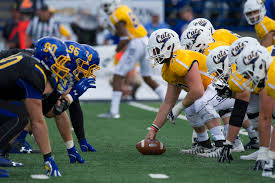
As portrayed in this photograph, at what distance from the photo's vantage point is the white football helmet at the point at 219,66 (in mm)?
5363

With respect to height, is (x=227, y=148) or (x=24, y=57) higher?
(x=24, y=57)

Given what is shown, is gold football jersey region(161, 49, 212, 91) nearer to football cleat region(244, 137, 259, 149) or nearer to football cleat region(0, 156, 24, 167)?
football cleat region(244, 137, 259, 149)

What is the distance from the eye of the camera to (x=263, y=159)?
5.01m

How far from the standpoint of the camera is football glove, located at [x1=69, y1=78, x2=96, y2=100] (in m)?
5.30

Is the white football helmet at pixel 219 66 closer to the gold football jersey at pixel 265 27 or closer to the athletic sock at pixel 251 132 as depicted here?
the athletic sock at pixel 251 132

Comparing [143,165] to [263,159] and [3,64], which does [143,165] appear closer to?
[263,159]

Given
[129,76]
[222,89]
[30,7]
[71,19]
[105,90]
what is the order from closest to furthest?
1. [222,89]
2. [129,76]
3. [105,90]
4. [30,7]
5. [71,19]

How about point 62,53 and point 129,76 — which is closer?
point 62,53

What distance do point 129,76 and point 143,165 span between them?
6.24 meters

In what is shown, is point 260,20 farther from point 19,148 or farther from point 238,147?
point 19,148

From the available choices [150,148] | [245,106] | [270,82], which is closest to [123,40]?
[150,148]

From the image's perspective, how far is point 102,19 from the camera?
15047 millimetres

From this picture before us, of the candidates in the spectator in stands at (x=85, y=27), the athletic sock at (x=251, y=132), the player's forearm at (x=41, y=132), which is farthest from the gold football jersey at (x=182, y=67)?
the spectator in stands at (x=85, y=27)

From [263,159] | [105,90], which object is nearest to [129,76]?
[105,90]
